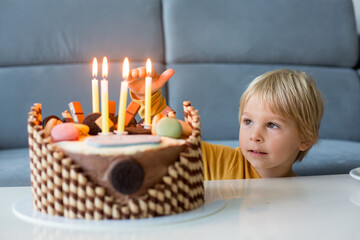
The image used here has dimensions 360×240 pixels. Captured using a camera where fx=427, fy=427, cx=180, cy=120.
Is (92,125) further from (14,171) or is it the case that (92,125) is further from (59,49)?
(59,49)

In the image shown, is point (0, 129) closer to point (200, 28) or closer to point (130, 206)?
point (200, 28)

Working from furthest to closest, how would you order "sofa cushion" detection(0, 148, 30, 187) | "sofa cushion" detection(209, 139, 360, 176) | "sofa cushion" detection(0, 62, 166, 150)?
"sofa cushion" detection(0, 62, 166, 150), "sofa cushion" detection(209, 139, 360, 176), "sofa cushion" detection(0, 148, 30, 187)

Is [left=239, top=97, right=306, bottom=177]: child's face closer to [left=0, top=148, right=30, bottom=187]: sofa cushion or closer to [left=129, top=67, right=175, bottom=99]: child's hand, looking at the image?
[left=129, top=67, right=175, bottom=99]: child's hand

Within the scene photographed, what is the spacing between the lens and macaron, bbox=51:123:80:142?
0.62 metres

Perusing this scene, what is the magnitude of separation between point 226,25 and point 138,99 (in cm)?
129

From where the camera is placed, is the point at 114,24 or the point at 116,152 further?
the point at 114,24

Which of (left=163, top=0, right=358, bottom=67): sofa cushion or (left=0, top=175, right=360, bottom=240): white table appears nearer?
(left=0, top=175, right=360, bottom=240): white table

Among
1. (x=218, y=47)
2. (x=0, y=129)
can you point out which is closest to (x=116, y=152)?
(x=0, y=129)

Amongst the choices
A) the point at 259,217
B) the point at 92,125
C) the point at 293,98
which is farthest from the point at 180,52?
the point at 259,217

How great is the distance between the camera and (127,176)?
0.57 metres

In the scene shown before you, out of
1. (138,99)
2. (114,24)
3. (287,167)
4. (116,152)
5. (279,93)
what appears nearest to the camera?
(116,152)

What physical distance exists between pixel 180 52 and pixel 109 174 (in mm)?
1676

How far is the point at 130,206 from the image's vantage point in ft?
1.90

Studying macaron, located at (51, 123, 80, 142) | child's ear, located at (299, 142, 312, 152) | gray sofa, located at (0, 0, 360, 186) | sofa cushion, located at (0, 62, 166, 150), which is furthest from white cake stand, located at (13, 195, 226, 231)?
sofa cushion, located at (0, 62, 166, 150)
